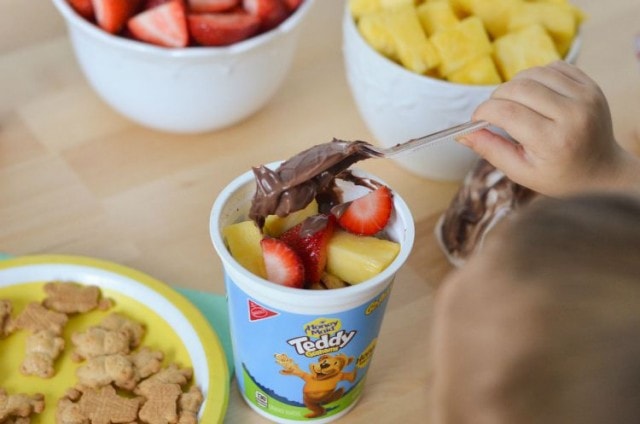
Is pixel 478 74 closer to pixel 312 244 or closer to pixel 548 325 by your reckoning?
pixel 312 244

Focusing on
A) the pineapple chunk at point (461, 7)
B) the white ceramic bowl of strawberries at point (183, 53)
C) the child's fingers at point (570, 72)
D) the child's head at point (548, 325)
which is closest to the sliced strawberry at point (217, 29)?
the white ceramic bowl of strawberries at point (183, 53)

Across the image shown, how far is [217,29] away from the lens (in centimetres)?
87

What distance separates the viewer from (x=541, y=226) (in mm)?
279

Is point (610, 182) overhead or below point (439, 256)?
overhead

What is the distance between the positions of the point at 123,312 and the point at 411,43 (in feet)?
1.32

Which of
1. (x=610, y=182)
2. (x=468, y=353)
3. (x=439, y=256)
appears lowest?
(x=439, y=256)

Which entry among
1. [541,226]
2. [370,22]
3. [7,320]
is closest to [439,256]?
[370,22]

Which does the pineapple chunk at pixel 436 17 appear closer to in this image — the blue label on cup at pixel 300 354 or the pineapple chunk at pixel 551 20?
the pineapple chunk at pixel 551 20

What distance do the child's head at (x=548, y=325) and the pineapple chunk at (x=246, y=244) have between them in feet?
1.18

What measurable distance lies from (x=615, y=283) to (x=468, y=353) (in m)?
0.05

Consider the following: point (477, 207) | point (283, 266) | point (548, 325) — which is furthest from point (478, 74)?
point (548, 325)

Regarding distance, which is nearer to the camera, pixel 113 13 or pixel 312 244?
pixel 312 244

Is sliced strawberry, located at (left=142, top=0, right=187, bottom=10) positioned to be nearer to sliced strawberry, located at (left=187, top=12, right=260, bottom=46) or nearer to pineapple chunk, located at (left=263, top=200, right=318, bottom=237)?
sliced strawberry, located at (left=187, top=12, right=260, bottom=46)

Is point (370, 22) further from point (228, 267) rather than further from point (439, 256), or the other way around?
point (228, 267)
